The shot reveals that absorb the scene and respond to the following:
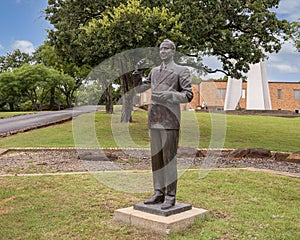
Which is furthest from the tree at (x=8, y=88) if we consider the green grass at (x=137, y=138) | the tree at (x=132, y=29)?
the tree at (x=132, y=29)

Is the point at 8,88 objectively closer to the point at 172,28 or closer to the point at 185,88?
the point at 172,28

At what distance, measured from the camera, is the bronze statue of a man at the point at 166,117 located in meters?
5.48

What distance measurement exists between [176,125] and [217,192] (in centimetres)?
252

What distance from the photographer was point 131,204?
666 centimetres

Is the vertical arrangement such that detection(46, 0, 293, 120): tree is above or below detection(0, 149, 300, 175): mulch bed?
above

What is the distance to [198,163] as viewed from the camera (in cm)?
1130

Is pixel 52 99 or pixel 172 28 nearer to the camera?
pixel 172 28

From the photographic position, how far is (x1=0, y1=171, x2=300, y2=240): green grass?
17.5ft

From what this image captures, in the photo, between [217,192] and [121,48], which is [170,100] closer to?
[217,192]

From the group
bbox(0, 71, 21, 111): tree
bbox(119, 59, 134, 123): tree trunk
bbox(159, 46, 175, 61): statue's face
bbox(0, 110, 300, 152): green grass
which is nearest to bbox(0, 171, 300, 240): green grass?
bbox(159, 46, 175, 61): statue's face

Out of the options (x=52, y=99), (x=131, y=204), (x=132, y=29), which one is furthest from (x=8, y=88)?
(x=131, y=204)

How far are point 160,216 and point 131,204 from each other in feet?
4.17

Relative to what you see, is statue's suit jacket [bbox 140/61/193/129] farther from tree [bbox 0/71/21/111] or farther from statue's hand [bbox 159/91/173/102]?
tree [bbox 0/71/21/111]

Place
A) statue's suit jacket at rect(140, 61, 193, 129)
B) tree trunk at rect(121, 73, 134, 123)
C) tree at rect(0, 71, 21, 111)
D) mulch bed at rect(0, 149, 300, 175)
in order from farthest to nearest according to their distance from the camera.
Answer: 1. tree at rect(0, 71, 21, 111)
2. tree trunk at rect(121, 73, 134, 123)
3. mulch bed at rect(0, 149, 300, 175)
4. statue's suit jacket at rect(140, 61, 193, 129)
